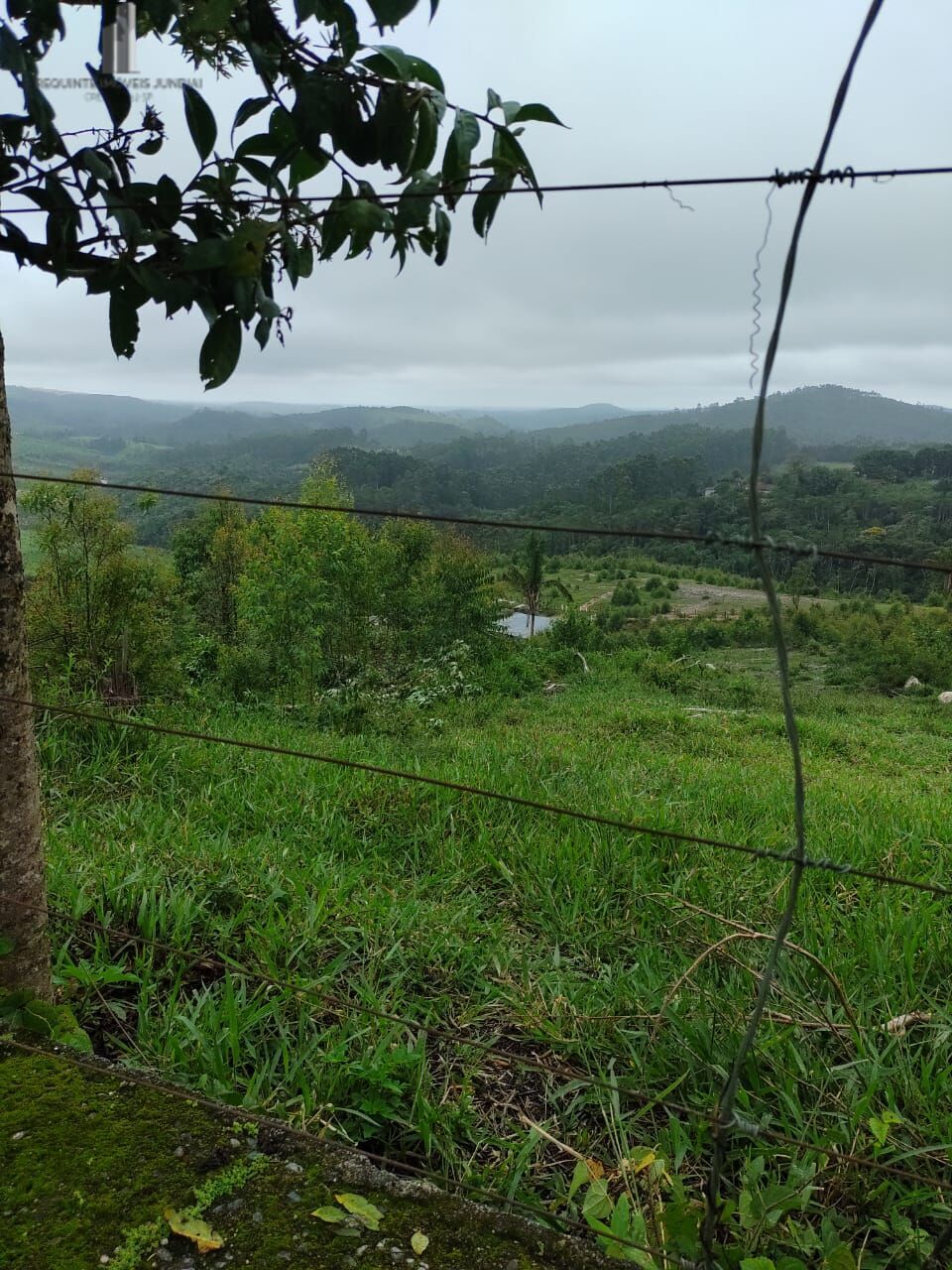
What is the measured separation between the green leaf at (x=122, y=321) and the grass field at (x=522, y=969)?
112cm

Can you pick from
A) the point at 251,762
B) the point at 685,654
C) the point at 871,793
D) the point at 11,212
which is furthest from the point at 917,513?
the point at 11,212

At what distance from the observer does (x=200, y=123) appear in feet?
3.43

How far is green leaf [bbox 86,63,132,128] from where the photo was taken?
108cm

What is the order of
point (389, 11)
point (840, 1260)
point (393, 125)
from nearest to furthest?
1. point (389, 11)
2. point (393, 125)
3. point (840, 1260)

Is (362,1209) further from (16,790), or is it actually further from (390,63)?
(390,63)

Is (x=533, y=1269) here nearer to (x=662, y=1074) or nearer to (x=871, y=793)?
(x=662, y=1074)

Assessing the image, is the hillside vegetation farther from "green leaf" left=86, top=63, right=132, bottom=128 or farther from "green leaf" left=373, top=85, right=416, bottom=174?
"green leaf" left=86, top=63, right=132, bottom=128

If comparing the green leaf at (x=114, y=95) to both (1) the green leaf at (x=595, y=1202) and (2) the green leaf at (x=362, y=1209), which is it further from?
(1) the green leaf at (x=595, y=1202)

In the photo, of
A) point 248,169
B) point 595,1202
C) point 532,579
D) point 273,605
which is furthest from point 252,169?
point 532,579

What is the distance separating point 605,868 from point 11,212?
8.71ft

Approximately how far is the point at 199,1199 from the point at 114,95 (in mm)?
1511

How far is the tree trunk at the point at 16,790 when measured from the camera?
156 centimetres

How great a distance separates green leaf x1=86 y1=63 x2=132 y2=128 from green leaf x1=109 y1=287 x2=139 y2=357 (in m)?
0.24

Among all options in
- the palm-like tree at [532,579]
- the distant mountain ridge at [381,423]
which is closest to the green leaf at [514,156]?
the palm-like tree at [532,579]
